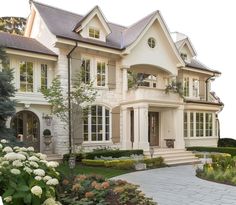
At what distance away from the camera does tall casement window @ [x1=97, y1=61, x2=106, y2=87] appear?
20438mm

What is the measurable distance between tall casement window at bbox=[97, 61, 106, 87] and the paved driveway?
806cm

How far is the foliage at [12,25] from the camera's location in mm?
32438


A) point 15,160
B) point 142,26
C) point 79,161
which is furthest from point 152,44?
point 15,160

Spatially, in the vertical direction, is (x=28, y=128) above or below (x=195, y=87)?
below

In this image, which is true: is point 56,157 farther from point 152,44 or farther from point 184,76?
point 184,76

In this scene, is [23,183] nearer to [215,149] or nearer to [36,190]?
[36,190]

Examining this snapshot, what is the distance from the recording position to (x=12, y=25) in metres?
33.1

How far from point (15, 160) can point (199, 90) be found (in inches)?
972

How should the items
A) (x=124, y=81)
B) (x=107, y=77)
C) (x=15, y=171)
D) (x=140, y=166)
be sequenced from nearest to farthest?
(x=15, y=171) < (x=140, y=166) < (x=107, y=77) < (x=124, y=81)

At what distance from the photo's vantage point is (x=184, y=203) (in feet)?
27.5

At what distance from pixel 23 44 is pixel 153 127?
1132 cm

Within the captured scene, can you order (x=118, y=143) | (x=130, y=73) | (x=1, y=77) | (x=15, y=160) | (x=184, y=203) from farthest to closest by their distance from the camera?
(x=130, y=73) → (x=118, y=143) → (x=1, y=77) → (x=184, y=203) → (x=15, y=160)

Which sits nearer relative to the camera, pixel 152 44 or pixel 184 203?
pixel 184 203

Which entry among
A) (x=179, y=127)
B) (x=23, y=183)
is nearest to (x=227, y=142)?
(x=179, y=127)
